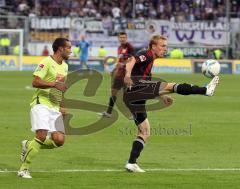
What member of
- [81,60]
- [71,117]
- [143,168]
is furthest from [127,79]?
[81,60]

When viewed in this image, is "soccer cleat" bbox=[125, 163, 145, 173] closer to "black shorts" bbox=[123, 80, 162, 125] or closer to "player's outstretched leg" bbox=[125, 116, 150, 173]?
"player's outstretched leg" bbox=[125, 116, 150, 173]

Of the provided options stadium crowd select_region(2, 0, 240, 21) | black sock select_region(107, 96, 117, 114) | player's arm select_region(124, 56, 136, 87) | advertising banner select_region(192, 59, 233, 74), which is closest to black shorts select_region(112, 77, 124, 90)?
black sock select_region(107, 96, 117, 114)

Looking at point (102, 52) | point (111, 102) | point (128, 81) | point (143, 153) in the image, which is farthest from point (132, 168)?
point (102, 52)

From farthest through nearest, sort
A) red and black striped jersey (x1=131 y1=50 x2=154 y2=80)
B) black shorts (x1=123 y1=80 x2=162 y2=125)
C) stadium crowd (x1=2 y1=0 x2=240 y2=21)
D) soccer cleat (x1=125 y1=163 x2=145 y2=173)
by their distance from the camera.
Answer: stadium crowd (x1=2 y1=0 x2=240 y2=21) < black shorts (x1=123 y1=80 x2=162 y2=125) < red and black striped jersey (x1=131 y1=50 x2=154 y2=80) < soccer cleat (x1=125 y1=163 x2=145 y2=173)

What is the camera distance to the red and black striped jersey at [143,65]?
12.9 meters

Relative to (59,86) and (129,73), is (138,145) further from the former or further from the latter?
(59,86)

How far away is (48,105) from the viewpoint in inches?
480

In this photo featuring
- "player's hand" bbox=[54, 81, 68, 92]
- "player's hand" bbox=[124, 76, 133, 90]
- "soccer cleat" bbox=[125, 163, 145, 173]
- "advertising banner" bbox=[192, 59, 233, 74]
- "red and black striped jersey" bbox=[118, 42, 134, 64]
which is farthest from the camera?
"advertising banner" bbox=[192, 59, 233, 74]

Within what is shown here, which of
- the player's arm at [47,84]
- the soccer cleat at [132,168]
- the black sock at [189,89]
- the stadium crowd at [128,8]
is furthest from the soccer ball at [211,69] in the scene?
the stadium crowd at [128,8]

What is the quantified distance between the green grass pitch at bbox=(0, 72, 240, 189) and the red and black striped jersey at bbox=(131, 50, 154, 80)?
165 centimetres

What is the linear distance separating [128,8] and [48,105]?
45392mm

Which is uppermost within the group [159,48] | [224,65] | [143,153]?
[159,48]

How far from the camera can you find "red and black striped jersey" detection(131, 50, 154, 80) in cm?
1294

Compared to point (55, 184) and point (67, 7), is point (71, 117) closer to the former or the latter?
point (55, 184)
